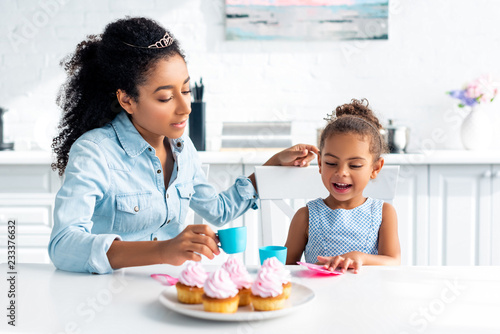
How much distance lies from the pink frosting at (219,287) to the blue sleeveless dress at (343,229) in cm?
65

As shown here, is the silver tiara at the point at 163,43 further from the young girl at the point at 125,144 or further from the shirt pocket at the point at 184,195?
the shirt pocket at the point at 184,195

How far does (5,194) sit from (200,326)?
80.2 inches

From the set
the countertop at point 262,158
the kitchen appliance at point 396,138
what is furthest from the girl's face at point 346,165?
the kitchen appliance at point 396,138

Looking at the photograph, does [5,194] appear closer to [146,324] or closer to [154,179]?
[154,179]

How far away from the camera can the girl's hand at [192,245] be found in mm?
974

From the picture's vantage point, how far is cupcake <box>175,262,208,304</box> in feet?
2.73

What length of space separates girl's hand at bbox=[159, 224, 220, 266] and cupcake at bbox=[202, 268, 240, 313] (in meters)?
0.17

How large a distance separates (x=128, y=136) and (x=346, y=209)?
592 mm

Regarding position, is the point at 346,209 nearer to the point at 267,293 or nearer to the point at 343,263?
the point at 343,263

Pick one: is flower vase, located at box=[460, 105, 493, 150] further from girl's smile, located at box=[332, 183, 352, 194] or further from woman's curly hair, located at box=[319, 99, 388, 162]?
girl's smile, located at box=[332, 183, 352, 194]

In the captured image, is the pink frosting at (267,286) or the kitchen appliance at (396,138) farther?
the kitchen appliance at (396,138)

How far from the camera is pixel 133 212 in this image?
1325 millimetres

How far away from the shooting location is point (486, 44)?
115 inches

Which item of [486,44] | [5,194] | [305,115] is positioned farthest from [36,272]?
[486,44]
